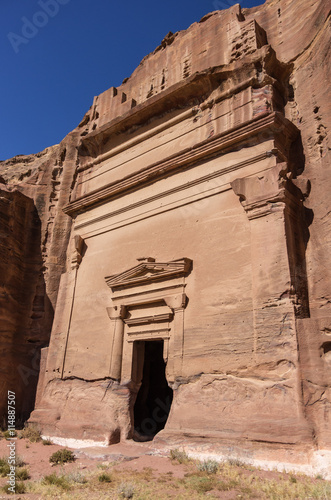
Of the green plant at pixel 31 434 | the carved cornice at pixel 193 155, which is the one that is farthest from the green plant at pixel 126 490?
the carved cornice at pixel 193 155

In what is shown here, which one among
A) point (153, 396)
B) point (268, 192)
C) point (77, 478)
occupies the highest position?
point (268, 192)

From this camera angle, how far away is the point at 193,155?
9625 mm

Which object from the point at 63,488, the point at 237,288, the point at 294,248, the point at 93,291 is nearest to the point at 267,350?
the point at 237,288

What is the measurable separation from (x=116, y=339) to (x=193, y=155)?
4742mm

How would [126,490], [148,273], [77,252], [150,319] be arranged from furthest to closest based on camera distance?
[77,252], [148,273], [150,319], [126,490]

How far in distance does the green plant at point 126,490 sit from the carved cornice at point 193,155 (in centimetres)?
680

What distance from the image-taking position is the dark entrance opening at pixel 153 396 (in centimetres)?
1149

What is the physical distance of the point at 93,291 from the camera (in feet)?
35.8

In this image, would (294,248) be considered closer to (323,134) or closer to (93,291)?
(323,134)

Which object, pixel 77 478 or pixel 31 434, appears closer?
pixel 77 478

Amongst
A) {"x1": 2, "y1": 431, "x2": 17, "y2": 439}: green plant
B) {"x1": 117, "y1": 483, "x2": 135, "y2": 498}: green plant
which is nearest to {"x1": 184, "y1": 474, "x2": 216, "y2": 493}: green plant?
{"x1": 117, "y1": 483, "x2": 135, "y2": 498}: green plant

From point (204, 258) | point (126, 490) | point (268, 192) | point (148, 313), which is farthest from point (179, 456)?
point (268, 192)

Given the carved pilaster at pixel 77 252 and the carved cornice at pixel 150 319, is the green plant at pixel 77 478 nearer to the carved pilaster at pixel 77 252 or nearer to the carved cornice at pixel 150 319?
the carved cornice at pixel 150 319

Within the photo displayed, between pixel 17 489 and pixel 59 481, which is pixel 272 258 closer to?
pixel 59 481
